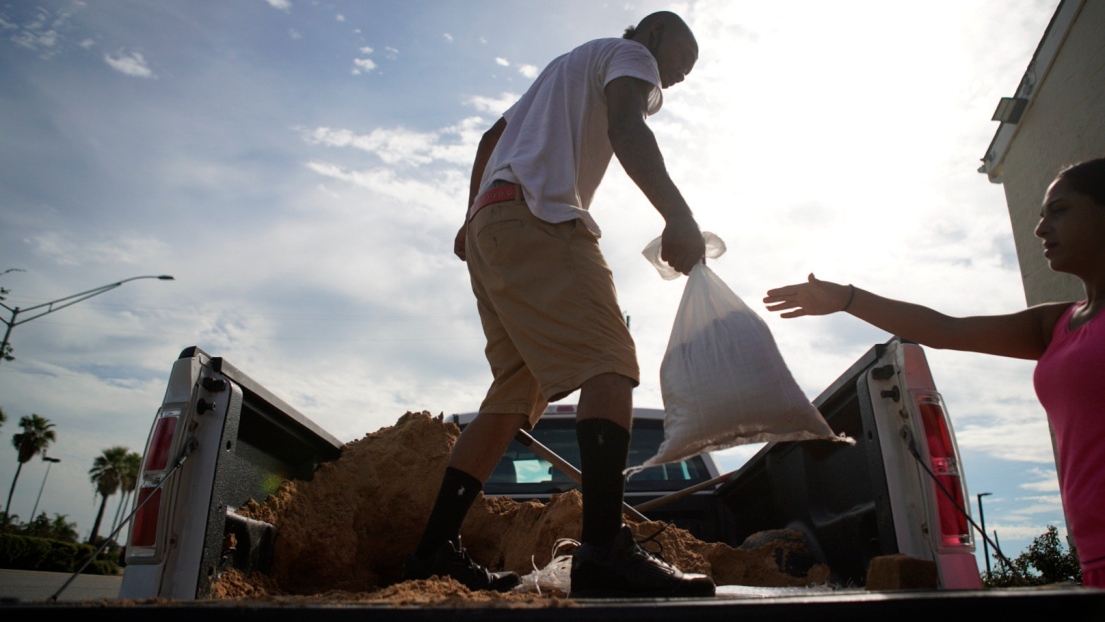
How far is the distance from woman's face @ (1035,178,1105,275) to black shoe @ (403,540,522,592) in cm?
184

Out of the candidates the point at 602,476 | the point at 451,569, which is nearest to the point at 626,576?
the point at 602,476

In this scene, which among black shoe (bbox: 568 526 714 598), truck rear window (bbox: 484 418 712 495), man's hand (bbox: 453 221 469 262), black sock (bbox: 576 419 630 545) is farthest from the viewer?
truck rear window (bbox: 484 418 712 495)

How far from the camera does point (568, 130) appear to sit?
254 centimetres

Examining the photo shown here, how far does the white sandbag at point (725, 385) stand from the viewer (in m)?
1.97

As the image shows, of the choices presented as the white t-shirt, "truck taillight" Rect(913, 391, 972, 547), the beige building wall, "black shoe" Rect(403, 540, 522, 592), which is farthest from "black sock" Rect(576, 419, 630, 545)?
the beige building wall

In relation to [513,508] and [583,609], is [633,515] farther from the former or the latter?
[583,609]

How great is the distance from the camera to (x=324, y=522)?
2734 mm

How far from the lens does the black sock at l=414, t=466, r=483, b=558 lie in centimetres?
229

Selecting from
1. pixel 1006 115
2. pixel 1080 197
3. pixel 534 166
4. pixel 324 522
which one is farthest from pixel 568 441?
pixel 1006 115

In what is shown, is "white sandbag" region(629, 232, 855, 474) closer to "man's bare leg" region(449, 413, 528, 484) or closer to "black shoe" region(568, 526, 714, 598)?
"black shoe" region(568, 526, 714, 598)

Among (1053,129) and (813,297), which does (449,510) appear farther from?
(1053,129)

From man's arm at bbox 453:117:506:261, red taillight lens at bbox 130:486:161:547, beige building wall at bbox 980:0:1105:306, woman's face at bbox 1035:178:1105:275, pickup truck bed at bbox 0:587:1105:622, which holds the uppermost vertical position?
beige building wall at bbox 980:0:1105:306

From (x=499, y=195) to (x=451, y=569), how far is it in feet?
3.98

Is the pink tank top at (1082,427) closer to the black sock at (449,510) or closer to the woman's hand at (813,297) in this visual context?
the woman's hand at (813,297)
